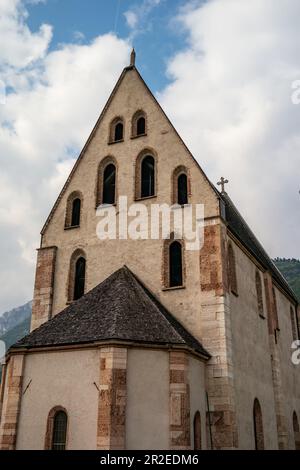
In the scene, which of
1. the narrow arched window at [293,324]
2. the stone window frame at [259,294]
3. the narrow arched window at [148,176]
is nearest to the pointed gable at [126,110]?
the narrow arched window at [148,176]

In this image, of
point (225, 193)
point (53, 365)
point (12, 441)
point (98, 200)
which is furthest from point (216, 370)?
point (225, 193)

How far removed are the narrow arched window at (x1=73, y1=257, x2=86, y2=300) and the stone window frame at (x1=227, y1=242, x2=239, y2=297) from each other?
7.63m

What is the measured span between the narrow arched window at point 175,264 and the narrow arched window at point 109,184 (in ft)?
15.4

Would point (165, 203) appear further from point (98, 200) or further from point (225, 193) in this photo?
point (225, 193)

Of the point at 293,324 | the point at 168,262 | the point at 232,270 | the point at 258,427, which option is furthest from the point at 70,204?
the point at 293,324

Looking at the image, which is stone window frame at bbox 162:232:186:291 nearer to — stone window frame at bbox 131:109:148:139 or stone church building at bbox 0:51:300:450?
stone church building at bbox 0:51:300:450

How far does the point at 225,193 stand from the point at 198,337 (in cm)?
1719

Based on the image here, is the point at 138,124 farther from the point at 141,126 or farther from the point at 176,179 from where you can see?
the point at 176,179

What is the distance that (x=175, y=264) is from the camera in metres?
22.4

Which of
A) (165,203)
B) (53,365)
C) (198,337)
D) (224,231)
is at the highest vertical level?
(165,203)

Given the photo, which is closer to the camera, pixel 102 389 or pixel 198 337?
pixel 102 389

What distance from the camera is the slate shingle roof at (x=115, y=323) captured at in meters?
17.3

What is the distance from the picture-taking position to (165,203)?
23.4 meters
